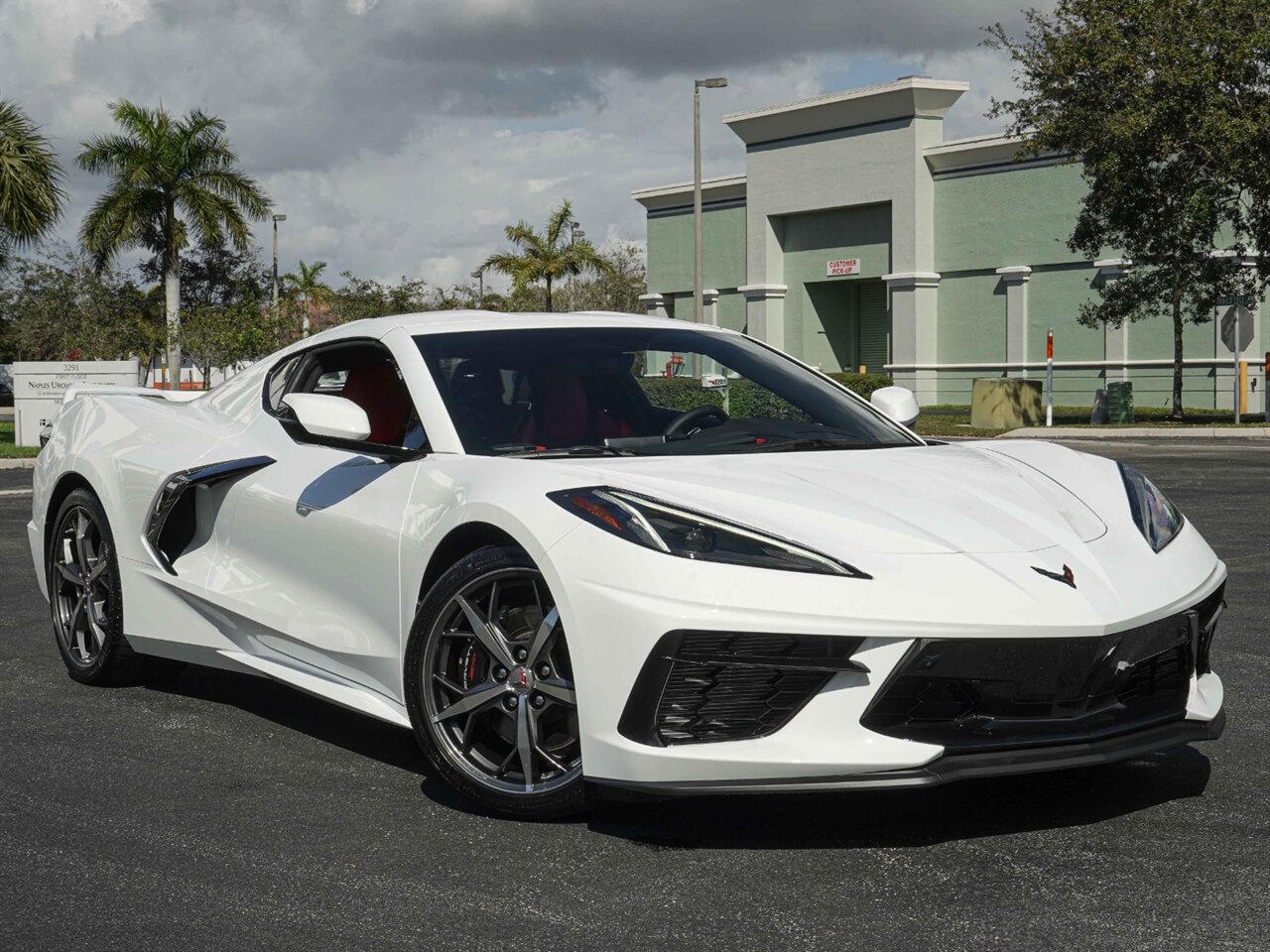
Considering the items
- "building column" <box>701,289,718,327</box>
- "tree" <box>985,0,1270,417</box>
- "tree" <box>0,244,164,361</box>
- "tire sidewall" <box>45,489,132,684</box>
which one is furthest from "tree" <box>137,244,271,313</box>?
"tire sidewall" <box>45,489,132,684</box>

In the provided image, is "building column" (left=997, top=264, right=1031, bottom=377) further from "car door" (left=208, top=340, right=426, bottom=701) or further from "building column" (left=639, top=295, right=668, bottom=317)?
"car door" (left=208, top=340, right=426, bottom=701)

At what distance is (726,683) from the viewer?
140 inches

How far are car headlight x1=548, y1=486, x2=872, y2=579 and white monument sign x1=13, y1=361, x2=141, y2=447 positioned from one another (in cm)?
2296

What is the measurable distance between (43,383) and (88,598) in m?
21.0

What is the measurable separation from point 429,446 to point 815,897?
176cm

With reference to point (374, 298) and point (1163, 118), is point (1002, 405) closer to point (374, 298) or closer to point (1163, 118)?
point (1163, 118)

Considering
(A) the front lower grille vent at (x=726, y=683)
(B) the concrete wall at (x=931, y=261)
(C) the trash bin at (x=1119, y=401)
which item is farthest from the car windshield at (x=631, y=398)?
(B) the concrete wall at (x=931, y=261)

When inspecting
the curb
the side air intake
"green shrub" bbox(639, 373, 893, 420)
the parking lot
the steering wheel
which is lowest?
the curb

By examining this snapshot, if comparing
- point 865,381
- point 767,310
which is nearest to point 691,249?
point 767,310

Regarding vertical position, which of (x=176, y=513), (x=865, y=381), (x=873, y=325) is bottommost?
(x=865, y=381)

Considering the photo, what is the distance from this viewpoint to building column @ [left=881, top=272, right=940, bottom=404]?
135 feet

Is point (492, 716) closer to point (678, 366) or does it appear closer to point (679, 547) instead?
point (679, 547)

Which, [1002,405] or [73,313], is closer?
[1002,405]

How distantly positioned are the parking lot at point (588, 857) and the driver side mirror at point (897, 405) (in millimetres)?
1376
